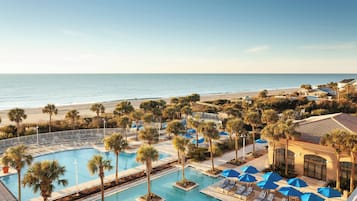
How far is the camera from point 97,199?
1755cm

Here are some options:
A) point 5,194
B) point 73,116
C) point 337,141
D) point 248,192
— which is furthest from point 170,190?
point 73,116

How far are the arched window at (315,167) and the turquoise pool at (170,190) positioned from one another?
7.51 meters

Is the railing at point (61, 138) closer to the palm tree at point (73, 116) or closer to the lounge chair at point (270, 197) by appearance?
the palm tree at point (73, 116)

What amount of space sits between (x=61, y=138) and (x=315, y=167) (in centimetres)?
2824

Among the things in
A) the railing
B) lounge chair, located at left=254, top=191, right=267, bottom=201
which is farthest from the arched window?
the railing

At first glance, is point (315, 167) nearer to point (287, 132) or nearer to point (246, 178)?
point (287, 132)

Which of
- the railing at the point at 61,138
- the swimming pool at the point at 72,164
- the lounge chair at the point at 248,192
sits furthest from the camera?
the railing at the point at 61,138

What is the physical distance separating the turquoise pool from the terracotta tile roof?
8.57m

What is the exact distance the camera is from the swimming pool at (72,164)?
1961 cm

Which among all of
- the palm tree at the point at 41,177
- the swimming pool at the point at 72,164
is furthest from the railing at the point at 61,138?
the palm tree at the point at 41,177

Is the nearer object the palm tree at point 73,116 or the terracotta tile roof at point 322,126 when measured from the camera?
the terracotta tile roof at point 322,126

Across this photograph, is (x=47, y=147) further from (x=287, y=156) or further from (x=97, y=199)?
(x=287, y=156)

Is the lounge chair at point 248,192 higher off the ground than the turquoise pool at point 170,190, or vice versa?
the lounge chair at point 248,192

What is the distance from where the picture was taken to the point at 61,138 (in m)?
31.8
